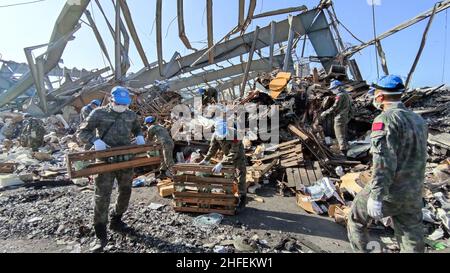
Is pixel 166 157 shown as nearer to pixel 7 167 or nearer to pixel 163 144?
pixel 163 144

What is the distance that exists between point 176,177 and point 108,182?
3.98 ft

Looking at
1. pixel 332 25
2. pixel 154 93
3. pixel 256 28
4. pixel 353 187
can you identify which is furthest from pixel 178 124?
pixel 332 25

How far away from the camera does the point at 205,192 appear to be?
4.23 metres

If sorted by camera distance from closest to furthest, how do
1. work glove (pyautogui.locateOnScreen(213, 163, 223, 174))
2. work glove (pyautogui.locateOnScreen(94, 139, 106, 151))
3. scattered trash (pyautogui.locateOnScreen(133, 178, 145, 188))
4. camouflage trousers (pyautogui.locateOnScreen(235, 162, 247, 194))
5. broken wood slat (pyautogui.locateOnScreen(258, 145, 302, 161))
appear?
work glove (pyautogui.locateOnScreen(94, 139, 106, 151))
work glove (pyautogui.locateOnScreen(213, 163, 223, 174))
camouflage trousers (pyautogui.locateOnScreen(235, 162, 247, 194))
scattered trash (pyautogui.locateOnScreen(133, 178, 145, 188))
broken wood slat (pyautogui.locateOnScreen(258, 145, 302, 161))

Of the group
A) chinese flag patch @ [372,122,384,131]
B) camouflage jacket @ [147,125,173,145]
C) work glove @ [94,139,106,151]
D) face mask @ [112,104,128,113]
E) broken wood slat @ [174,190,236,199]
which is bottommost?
broken wood slat @ [174,190,236,199]

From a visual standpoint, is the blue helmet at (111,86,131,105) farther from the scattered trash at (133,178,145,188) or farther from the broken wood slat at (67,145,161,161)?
the scattered trash at (133,178,145,188)

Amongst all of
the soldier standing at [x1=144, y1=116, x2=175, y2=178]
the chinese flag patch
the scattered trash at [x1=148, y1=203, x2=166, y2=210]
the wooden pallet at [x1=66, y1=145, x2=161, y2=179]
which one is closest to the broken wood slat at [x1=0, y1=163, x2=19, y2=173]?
the soldier standing at [x1=144, y1=116, x2=175, y2=178]

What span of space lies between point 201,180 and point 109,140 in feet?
4.89

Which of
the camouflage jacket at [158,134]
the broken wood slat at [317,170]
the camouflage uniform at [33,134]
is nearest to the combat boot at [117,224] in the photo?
the camouflage jacket at [158,134]

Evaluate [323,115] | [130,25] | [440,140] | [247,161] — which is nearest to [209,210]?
[247,161]

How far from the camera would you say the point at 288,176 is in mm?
5488

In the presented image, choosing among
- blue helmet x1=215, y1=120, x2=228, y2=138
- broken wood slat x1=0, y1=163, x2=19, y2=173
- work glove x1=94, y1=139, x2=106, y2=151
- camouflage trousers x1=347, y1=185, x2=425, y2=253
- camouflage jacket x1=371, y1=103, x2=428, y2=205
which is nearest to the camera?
camouflage jacket x1=371, y1=103, x2=428, y2=205

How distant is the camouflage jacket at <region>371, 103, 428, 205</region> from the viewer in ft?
7.16

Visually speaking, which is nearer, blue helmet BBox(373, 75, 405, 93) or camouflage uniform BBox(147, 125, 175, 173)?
blue helmet BBox(373, 75, 405, 93)
